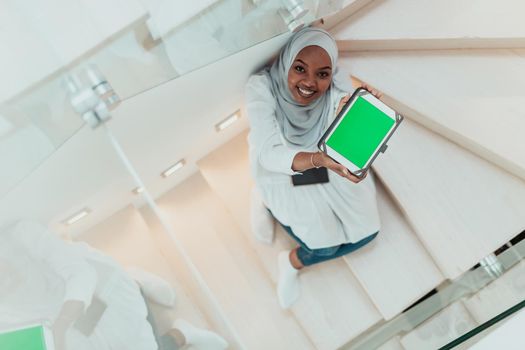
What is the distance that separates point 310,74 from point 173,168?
2.31ft

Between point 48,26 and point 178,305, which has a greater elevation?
point 48,26

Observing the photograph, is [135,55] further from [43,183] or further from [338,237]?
[338,237]

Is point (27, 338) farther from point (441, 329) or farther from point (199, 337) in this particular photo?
point (441, 329)

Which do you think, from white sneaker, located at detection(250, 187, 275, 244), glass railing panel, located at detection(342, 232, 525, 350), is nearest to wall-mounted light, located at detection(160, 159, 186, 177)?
white sneaker, located at detection(250, 187, 275, 244)

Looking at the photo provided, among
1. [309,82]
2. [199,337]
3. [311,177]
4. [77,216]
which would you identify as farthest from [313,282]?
[77,216]

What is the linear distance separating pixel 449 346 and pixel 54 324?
3.23 feet

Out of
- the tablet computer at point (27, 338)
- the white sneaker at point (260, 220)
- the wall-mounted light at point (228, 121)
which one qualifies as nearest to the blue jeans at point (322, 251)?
the white sneaker at point (260, 220)

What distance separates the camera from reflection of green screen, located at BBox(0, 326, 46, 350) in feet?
3.93

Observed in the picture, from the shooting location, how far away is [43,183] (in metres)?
1.30

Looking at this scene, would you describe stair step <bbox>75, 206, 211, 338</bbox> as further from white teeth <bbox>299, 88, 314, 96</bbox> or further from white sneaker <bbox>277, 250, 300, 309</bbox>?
white teeth <bbox>299, 88, 314, 96</bbox>

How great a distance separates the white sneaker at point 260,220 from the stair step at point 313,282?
60 millimetres

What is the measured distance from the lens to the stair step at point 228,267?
2164mm

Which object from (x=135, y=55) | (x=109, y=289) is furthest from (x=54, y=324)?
(x=135, y=55)

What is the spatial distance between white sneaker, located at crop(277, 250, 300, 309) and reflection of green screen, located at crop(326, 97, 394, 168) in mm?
790
